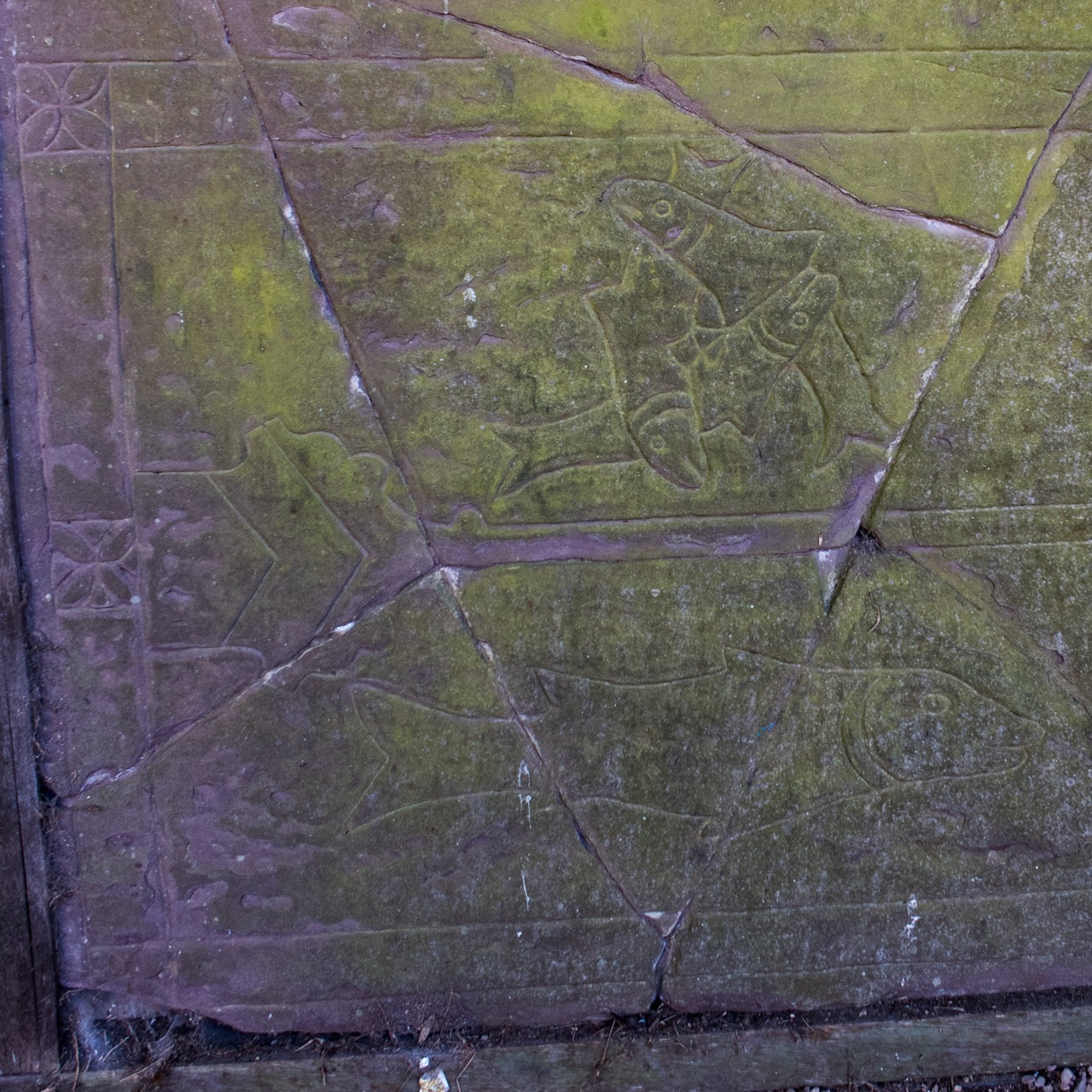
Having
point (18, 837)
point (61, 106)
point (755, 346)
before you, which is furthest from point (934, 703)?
point (61, 106)

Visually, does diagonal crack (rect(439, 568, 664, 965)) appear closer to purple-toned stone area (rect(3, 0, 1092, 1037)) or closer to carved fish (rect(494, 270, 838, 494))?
purple-toned stone area (rect(3, 0, 1092, 1037))

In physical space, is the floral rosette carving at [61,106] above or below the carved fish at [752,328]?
A: above

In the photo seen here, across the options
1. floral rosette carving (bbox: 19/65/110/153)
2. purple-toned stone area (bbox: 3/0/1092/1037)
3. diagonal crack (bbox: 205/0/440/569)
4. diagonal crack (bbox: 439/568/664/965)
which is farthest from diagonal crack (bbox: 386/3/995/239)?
diagonal crack (bbox: 439/568/664/965)

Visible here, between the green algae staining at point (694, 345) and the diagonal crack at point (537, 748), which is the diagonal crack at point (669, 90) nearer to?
the green algae staining at point (694, 345)

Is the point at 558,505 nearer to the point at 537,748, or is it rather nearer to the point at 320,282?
the point at 537,748

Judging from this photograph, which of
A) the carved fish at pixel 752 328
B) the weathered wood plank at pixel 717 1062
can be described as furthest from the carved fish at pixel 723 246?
the weathered wood plank at pixel 717 1062
